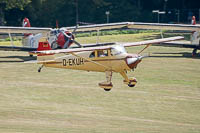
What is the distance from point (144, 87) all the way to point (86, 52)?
544 cm

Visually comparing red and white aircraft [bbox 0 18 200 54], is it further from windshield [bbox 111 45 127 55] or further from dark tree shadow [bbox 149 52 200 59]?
windshield [bbox 111 45 127 55]

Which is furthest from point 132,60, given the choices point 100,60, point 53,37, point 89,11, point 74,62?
point 89,11

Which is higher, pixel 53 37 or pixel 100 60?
pixel 53 37

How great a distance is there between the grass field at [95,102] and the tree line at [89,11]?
39.1m

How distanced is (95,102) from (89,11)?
181ft

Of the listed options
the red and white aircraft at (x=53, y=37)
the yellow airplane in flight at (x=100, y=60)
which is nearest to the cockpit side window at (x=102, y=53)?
the yellow airplane in flight at (x=100, y=60)

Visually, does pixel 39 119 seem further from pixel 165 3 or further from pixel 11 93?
pixel 165 3

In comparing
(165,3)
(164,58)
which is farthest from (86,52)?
(165,3)

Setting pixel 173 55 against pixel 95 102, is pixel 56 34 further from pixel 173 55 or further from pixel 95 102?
pixel 95 102

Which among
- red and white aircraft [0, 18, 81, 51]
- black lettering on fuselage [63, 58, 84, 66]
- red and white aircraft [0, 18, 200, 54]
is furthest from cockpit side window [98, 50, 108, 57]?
red and white aircraft [0, 18, 81, 51]

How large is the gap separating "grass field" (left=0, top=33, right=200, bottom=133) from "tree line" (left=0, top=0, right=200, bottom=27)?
3912 cm

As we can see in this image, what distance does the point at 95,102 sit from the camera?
28.0m

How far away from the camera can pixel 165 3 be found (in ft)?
283

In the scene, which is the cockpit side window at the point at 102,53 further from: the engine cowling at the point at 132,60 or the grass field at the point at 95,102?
the grass field at the point at 95,102
